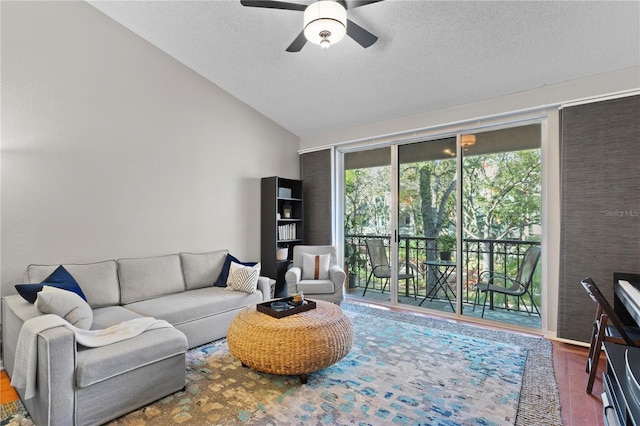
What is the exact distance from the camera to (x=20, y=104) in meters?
2.71

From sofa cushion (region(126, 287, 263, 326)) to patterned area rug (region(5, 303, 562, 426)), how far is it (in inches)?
13.1

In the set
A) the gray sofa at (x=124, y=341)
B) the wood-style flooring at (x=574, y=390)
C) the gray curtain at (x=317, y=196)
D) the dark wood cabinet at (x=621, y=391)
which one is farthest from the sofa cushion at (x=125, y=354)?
the gray curtain at (x=317, y=196)

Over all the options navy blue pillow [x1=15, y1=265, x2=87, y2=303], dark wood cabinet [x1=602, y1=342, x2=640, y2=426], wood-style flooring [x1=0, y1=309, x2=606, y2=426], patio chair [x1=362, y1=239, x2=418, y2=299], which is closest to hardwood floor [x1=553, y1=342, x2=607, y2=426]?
wood-style flooring [x1=0, y1=309, x2=606, y2=426]

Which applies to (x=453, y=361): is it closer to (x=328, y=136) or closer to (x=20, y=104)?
(x=328, y=136)

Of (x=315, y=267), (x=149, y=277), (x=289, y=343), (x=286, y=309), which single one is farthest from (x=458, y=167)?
(x=149, y=277)

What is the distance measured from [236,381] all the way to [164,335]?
0.63m

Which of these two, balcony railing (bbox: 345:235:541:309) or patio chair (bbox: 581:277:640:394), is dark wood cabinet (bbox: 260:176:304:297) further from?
patio chair (bbox: 581:277:640:394)

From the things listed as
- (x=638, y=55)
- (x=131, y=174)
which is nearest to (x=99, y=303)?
(x=131, y=174)

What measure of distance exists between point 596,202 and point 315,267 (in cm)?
312

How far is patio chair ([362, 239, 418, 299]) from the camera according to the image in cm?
446

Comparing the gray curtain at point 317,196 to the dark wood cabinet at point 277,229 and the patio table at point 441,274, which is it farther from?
the patio table at point 441,274

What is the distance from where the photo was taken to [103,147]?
10.5 ft

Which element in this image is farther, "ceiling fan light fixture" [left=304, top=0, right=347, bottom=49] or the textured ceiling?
the textured ceiling

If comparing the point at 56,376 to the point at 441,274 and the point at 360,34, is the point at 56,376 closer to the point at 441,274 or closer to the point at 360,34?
the point at 360,34
